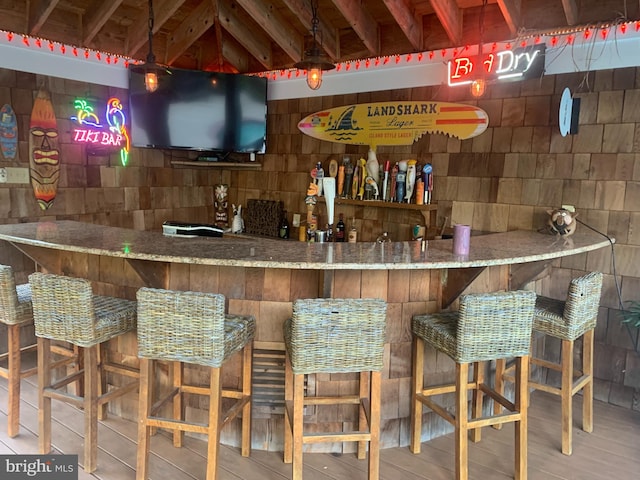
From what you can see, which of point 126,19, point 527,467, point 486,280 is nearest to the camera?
point 527,467

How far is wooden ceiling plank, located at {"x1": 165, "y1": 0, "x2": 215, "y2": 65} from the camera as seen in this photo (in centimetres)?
432

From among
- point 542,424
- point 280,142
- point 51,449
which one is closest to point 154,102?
point 280,142

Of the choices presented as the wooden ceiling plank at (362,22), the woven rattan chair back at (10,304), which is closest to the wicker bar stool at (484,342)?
the woven rattan chair back at (10,304)

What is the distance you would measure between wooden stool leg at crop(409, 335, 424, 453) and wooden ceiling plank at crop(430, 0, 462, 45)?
234 cm

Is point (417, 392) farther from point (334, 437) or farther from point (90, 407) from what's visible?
point (90, 407)

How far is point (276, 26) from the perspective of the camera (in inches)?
167

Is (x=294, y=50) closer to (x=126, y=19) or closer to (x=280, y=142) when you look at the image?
(x=280, y=142)

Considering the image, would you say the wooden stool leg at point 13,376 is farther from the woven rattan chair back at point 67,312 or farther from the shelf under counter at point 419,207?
the shelf under counter at point 419,207

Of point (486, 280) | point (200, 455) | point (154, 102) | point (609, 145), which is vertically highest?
point (154, 102)

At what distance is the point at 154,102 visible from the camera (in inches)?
178

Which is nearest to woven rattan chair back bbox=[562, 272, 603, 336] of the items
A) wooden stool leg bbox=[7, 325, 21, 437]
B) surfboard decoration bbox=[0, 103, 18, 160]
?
wooden stool leg bbox=[7, 325, 21, 437]

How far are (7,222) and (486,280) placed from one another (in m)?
3.50

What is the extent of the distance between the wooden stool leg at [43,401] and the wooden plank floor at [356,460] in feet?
0.33

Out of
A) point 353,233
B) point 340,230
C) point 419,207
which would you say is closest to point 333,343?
point 419,207
